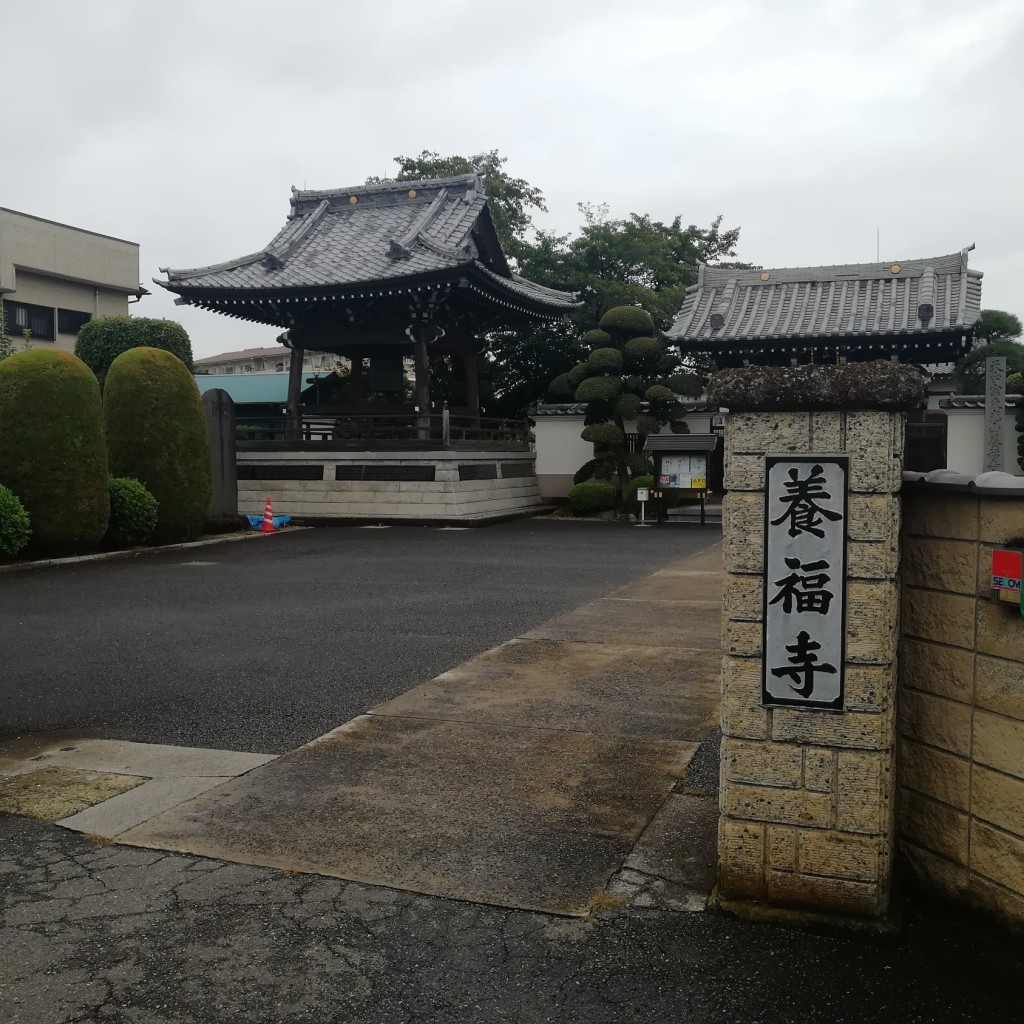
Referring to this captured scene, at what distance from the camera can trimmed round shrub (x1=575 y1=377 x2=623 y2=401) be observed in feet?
73.0

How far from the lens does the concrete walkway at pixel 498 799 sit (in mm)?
3391

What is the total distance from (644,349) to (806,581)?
2016cm

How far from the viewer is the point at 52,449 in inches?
530

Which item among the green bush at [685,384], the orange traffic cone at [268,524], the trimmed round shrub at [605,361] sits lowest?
the orange traffic cone at [268,524]

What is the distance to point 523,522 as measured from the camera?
21.7 m

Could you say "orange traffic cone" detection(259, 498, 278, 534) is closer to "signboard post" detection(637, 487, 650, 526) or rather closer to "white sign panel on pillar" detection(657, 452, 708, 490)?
"signboard post" detection(637, 487, 650, 526)

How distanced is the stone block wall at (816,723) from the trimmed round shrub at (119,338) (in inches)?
1087

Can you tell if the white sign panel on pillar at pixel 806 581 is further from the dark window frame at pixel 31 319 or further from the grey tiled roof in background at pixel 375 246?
the dark window frame at pixel 31 319

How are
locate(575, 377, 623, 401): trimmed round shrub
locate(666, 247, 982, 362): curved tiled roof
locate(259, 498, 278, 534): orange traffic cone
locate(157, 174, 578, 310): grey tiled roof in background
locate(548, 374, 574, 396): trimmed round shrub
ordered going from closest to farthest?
locate(666, 247, 982, 362): curved tiled roof, locate(259, 498, 278, 534): orange traffic cone, locate(157, 174, 578, 310): grey tiled roof in background, locate(575, 377, 623, 401): trimmed round shrub, locate(548, 374, 574, 396): trimmed round shrub

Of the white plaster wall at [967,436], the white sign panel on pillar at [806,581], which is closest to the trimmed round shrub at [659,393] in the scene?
the white plaster wall at [967,436]

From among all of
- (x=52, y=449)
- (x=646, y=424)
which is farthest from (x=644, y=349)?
(x=52, y=449)

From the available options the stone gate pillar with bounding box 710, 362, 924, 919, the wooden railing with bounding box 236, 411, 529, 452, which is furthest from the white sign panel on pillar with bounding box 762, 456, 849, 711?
the wooden railing with bounding box 236, 411, 529, 452

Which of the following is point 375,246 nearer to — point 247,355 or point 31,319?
point 31,319

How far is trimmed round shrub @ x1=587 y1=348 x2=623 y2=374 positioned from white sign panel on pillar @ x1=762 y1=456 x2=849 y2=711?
1984cm
